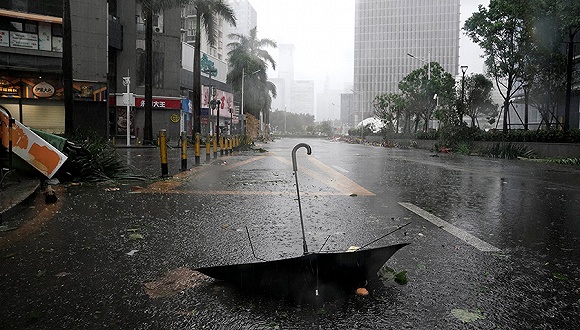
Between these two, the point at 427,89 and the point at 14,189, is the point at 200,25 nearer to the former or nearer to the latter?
the point at 427,89

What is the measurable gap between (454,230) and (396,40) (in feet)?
544

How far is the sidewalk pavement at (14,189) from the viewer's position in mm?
5903

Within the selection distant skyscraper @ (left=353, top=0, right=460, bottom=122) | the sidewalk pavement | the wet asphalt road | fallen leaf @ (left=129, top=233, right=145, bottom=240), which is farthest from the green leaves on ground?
distant skyscraper @ (left=353, top=0, right=460, bottom=122)

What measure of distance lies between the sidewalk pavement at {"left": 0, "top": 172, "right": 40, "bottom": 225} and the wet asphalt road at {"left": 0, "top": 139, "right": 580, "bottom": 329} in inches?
8.1

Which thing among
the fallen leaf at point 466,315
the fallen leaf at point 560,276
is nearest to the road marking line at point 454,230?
the fallen leaf at point 560,276

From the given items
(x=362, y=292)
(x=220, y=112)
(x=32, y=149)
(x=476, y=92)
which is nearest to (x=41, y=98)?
(x=32, y=149)

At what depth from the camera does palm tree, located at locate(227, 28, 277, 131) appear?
6278cm

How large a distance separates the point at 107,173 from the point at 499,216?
26.3 feet

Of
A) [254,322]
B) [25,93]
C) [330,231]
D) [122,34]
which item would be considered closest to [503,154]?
[330,231]

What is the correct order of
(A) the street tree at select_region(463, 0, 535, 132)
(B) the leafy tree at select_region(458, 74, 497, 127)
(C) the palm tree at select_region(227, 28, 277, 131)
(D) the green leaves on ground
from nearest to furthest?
(D) the green leaves on ground
(A) the street tree at select_region(463, 0, 535, 132)
(B) the leafy tree at select_region(458, 74, 497, 127)
(C) the palm tree at select_region(227, 28, 277, 131)

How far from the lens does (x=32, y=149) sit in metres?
8.34

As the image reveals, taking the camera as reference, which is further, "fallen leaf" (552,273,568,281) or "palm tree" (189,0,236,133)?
"palm tree" (189,0,236,133)

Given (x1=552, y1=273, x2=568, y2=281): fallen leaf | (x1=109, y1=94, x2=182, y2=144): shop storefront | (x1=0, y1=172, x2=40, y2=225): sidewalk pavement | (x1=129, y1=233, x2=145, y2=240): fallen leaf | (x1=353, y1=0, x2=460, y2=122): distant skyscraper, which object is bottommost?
(x1=552, y1=273, x2=568, y2=281): fallen leaf

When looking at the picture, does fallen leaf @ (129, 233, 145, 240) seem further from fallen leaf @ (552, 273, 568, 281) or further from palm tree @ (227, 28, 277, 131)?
palm tree @ (227, 28, 277, 131)
